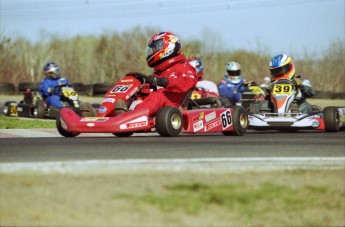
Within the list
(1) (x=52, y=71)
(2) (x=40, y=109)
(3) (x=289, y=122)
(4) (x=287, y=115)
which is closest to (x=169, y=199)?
(3) (x=289, y=122)

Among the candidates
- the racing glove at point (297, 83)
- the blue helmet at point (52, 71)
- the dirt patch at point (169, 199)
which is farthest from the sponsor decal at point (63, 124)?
the blue helmet at point (52, 71)

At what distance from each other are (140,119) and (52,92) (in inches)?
389

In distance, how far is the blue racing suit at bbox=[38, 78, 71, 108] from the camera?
1973 centimetres

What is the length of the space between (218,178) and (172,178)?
0.36 metres

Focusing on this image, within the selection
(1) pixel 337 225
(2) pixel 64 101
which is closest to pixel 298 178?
(1) pixel 337 225

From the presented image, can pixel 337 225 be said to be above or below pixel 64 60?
below

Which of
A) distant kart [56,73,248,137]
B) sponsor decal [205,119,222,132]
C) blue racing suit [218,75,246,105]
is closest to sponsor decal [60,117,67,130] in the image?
distant kart [56,73,248,137]

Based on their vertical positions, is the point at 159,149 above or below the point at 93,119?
below

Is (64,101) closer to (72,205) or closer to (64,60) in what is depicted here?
(72,205)

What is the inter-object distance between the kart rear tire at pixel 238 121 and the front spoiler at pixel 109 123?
131 cm

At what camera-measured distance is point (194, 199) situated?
5.94m

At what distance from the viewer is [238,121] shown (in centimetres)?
1129

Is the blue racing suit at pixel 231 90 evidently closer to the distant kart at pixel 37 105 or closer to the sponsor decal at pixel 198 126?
the distant kart at pixel 37 105

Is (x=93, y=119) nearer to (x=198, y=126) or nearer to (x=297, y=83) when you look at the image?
(x=198, y=126)
